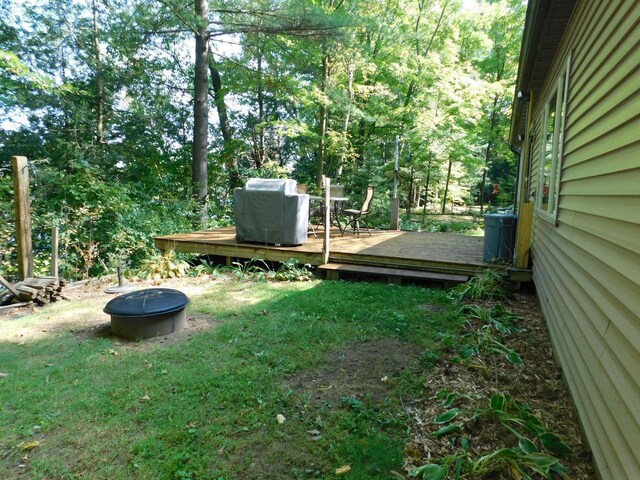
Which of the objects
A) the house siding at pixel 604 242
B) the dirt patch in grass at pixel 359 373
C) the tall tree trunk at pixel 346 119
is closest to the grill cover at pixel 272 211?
the dirt patch in grass at pixel 359 373

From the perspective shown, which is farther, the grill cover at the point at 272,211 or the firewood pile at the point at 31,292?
the grill cover at the point at 272,211

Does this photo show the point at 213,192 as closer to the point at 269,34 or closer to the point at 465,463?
the point at 269,34

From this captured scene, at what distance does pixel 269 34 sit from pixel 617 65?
8.12 m

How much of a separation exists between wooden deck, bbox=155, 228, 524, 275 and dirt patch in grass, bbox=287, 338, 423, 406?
89.0 inches

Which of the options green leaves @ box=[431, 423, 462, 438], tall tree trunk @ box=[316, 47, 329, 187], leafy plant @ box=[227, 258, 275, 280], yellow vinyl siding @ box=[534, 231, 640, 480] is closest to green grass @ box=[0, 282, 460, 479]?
Answer: green leaves @ box=[431, 423, 462, 438]

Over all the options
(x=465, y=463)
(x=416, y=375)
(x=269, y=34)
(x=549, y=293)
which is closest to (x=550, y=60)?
(x=549, y=293)

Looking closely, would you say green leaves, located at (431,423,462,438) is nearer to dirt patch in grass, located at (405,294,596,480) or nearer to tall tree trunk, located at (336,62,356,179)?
dirt patch in grass, located at (405,294,596,480)

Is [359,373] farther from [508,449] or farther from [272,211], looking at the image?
[272,211]

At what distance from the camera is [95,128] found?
10.2m

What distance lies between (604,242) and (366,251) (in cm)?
417

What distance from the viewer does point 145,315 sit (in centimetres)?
336

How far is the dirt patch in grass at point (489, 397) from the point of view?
6.25 ft

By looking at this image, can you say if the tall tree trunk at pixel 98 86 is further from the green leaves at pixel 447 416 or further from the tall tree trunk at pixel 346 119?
the green leaves at pixel 447 416

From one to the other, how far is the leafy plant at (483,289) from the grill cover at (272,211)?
8.51 feet
